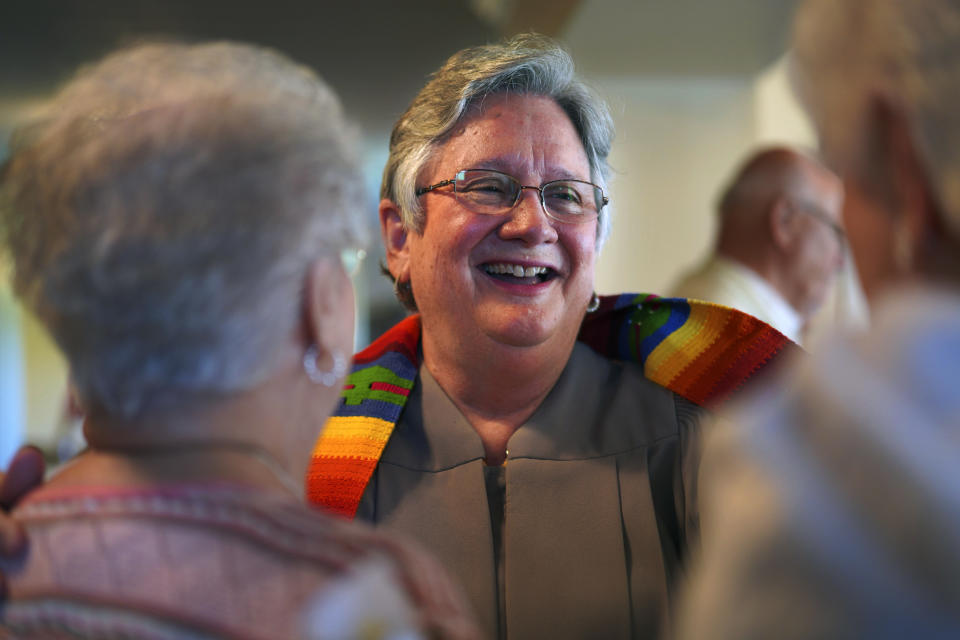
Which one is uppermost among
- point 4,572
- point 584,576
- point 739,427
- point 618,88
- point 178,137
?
point 618,88

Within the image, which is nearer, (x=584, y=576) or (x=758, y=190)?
(x=584, y=576)

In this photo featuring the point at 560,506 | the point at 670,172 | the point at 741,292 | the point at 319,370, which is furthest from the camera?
the point at 670,172

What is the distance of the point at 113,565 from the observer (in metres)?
0.87

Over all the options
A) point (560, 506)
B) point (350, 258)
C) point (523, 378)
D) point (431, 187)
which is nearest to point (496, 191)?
point (431, 187)

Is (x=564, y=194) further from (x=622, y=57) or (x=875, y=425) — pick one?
(x=622, y=57)

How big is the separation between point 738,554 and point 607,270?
445 centimetres

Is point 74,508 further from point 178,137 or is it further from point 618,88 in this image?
point 618,88

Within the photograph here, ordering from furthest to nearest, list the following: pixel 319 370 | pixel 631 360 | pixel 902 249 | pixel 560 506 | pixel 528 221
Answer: pixel 631 360 < pixel 528 221 < pixel 560 506 < pixel 319 370 < pixel 902 249

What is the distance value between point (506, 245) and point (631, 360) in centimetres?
41

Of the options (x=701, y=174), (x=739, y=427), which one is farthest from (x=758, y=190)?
(x=739, y=427)

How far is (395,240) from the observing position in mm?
2027

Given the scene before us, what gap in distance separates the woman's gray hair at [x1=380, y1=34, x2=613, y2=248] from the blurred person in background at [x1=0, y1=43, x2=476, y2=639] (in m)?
0.89

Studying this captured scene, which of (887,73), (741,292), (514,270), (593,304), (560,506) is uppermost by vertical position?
(887,73)

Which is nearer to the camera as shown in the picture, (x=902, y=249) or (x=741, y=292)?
(x=902, y=249)
